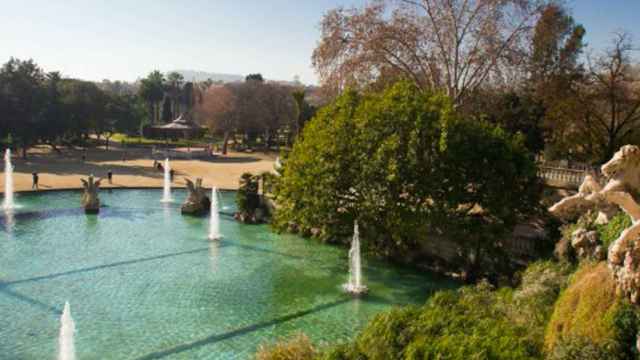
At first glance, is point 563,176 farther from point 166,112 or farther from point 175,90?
point 175,90

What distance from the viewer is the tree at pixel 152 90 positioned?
101562 millimetres

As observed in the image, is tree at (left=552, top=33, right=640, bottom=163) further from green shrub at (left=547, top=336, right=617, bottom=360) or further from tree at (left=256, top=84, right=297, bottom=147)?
tree at (left=256, top=84, right=297, bottom=147)

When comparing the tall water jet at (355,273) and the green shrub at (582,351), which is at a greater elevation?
the green shrub at (582,351)

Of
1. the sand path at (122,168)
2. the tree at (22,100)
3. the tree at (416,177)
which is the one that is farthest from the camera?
the tree at (22,100)

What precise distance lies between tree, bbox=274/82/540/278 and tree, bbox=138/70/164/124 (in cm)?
8551

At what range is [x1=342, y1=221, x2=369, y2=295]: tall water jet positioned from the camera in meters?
19.6

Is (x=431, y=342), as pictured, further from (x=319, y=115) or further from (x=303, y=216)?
(x=319, y=115)

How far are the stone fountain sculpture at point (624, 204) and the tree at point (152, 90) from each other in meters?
98.9

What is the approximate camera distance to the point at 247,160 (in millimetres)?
60062

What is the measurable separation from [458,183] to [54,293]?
14248mm

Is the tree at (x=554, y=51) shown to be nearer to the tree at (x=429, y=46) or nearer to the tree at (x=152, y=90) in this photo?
the tree at (x=429, y=46)

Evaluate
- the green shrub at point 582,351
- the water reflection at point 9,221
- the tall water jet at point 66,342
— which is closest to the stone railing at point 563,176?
the green shrub at point 582,351

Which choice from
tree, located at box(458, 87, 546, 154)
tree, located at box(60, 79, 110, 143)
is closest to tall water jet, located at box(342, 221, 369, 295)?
tree, located at box(458, 87, 546, 154)

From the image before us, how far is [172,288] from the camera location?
19.1 metres
